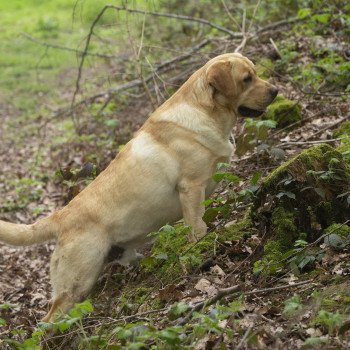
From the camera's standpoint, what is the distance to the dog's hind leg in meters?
5.91

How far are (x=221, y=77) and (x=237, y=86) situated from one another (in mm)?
183

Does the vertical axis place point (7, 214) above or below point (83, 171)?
below

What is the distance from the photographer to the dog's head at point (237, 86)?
19.7 ft

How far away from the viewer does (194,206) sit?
236 inches

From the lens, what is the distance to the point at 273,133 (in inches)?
321

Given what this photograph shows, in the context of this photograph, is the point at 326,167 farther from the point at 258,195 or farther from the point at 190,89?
the point at 190,89

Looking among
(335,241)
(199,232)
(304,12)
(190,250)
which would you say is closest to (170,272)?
(190,250)

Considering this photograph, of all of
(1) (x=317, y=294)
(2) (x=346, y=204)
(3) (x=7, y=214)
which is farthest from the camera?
(3) (x=7, y=214)

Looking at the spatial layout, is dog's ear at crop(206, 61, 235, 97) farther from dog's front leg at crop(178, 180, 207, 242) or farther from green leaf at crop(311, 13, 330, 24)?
green leaf at crop(311, 13, 330, 24)

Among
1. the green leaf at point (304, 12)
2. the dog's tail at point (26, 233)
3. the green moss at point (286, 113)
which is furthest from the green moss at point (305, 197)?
the green leaf at point (304, 12)

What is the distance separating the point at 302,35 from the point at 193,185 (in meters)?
5.62

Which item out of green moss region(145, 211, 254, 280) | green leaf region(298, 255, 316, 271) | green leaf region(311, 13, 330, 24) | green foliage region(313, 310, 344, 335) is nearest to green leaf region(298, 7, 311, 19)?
green leaf region(311, 13, 330, 24)

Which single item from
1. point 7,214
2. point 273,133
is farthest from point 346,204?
point 7,214

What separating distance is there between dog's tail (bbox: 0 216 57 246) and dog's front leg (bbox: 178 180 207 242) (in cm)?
123
